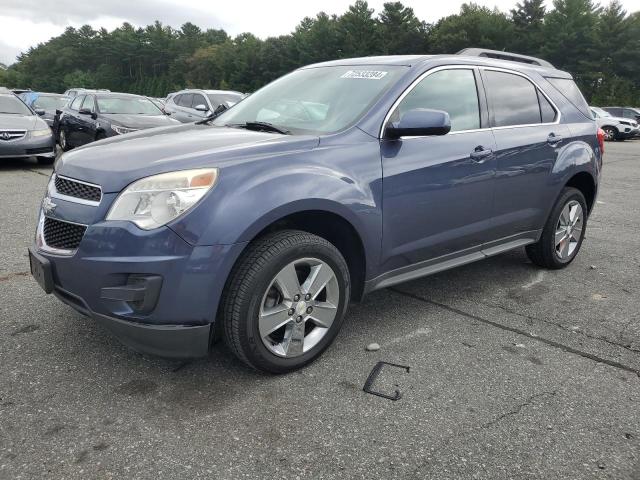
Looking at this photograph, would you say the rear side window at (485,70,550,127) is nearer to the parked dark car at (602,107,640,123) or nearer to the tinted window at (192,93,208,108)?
the tinted window at (192,93,208,108)

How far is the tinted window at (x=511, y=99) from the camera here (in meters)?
3.91

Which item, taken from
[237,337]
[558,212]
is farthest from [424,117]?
[558,212]

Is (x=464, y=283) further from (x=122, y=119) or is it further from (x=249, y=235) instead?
(x=122, y=119)

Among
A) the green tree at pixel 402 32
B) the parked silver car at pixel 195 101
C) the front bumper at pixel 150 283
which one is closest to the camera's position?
the front bumper at pixel 150 283

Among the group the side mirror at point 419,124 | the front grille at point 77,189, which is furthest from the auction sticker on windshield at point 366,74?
the front grille at point 77,189

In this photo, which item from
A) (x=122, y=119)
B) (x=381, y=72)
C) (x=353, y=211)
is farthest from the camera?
(x=122, y=119)

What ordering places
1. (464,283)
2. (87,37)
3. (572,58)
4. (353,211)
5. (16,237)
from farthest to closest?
(87,37)
(572,58)
(16,237)
(464,283)
(353,211)

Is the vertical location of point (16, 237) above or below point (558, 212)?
below

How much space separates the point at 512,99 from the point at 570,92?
992 mm

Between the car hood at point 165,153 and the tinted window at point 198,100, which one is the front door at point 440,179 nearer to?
the car hood at point 165,153

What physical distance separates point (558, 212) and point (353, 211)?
2.36 m

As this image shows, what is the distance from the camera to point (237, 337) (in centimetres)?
260

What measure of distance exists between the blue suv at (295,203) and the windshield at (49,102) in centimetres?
1636

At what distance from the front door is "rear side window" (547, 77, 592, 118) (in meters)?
1.20
